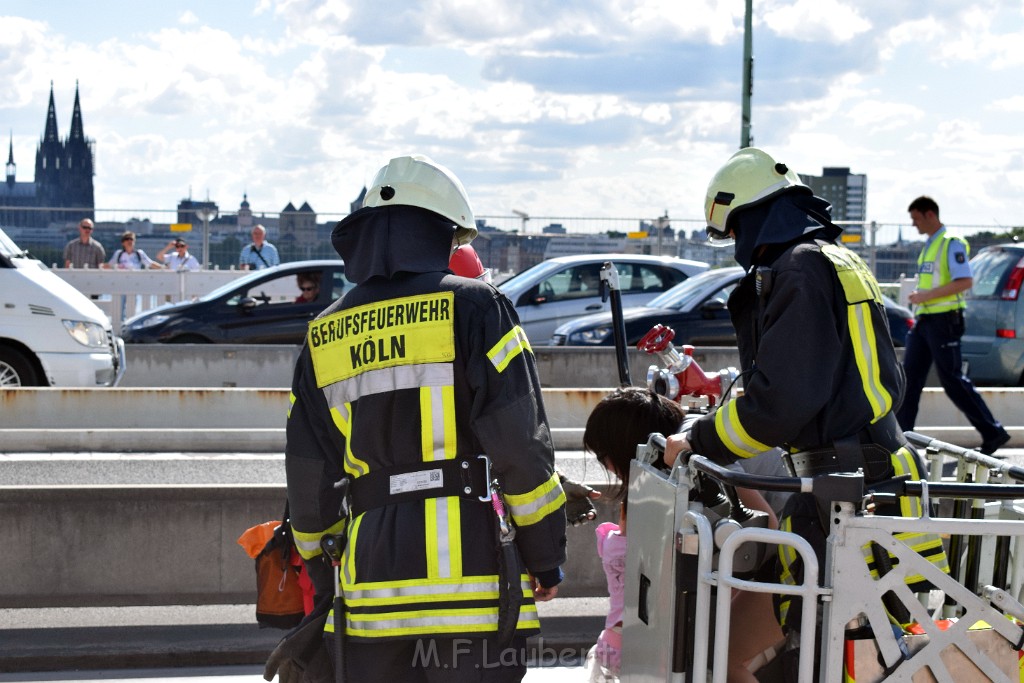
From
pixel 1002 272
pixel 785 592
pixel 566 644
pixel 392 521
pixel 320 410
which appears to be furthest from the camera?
pixel 1002 272

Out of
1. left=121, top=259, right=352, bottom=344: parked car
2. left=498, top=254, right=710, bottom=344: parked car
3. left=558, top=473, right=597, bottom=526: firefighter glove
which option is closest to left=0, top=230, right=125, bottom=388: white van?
A: left=121, top=259, right=352, bottom=344: parked car

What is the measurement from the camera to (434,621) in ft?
9.64

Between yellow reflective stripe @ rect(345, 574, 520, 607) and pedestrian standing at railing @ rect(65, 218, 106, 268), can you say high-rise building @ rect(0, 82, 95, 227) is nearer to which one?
pedestrian standing at railing @ rect(65, 218, 106, 268)

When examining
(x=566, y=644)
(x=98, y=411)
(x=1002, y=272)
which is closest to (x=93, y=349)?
(x=98, y=411)

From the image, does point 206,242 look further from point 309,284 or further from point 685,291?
point 685,291

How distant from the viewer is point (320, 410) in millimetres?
3205

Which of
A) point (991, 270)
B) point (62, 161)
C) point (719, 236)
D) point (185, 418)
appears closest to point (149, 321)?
point (185, 418)

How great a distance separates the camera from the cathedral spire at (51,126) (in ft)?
531

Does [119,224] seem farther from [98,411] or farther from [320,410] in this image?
[320,410]

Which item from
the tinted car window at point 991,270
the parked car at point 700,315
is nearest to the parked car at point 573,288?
the parked car at point 700,315

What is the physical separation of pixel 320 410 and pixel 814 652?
4.41 feet

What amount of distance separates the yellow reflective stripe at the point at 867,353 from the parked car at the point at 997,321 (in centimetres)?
980

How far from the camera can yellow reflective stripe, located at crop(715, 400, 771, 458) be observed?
10.5 ft

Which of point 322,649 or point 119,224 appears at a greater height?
point 119,224
